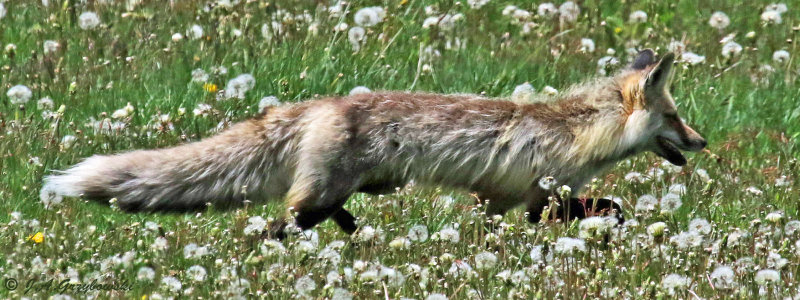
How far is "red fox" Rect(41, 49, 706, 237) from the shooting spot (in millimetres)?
6938

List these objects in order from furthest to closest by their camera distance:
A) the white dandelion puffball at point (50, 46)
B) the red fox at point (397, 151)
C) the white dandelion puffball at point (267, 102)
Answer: the white dandelion puffball at point (50, 46)
the white dandelion puffball at point (267, 102)
the red fox at point (397, 151)

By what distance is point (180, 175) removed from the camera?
7004 mm

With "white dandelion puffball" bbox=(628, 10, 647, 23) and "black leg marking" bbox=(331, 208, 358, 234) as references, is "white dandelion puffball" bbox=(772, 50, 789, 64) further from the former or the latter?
"black leg marking" bbox=(331, 208, 358, 234)

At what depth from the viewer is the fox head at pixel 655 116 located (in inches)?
302

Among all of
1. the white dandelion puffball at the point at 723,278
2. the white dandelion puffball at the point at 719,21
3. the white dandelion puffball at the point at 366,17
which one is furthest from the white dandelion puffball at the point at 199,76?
the white dandelion puffball at the point at 719,21

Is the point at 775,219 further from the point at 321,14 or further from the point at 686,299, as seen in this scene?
the point at 321,14

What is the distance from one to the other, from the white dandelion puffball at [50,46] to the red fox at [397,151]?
10.7ft

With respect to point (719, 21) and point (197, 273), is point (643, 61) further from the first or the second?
point (719, 21)

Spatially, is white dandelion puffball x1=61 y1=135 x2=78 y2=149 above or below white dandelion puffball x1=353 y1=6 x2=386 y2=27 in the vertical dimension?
above

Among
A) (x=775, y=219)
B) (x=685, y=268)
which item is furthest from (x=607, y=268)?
(x=775, y=219)

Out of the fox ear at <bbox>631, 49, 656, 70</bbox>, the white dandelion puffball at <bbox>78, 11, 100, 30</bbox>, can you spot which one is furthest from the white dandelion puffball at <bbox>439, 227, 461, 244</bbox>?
the white dandelion puffball at <bbox>78, 11, 100, 30</bbox>

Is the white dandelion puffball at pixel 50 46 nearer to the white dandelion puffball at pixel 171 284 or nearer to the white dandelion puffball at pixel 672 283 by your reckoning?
the white dandelion puffball at pixel 171 284

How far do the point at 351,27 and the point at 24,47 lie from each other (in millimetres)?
2748

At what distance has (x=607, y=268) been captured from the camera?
6.29 m
